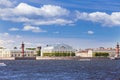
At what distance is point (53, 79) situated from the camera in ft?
175

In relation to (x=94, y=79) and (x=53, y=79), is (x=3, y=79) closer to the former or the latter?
(x=53, y=79)

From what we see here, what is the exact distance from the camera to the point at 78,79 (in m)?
53.5

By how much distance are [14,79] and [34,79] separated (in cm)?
247

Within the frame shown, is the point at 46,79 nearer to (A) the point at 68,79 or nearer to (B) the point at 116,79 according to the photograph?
(A) the point at 68,79

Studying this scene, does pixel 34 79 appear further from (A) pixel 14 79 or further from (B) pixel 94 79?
(B) pixel 94 79

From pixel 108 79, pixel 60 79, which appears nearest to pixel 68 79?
pixel 60 79

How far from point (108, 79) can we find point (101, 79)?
2.75 feet

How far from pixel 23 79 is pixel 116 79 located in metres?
11.3

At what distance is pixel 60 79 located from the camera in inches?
2093

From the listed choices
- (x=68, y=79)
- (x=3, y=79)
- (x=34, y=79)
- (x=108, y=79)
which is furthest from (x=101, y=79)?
(x=3, y=79)

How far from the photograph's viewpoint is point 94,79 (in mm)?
52281

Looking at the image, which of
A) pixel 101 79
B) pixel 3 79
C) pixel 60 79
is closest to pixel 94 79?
pixel 101 79

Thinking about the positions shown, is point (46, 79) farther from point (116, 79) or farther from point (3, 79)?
point (116, 79)

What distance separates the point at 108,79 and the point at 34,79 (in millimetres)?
9056
